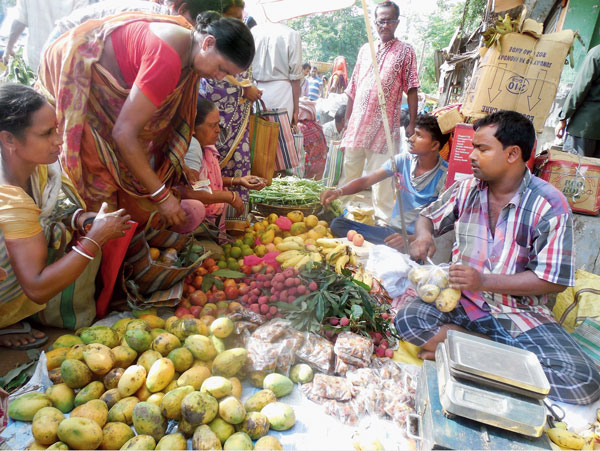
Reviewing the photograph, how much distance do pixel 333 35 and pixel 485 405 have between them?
2154 cm

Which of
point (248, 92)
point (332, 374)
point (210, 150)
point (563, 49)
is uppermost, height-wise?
point (563, 49)

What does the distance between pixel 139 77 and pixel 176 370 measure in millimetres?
1551

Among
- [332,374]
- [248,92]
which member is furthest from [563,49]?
[332,374]

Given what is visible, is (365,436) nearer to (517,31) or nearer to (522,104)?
(522,104)

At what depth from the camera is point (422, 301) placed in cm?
259

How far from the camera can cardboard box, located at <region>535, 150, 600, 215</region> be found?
3279 mm

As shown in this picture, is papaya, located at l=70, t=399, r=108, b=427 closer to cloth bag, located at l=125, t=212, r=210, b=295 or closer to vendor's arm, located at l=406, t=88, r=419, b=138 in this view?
cloth bag, located at l=125, t=212, r=210, b=295

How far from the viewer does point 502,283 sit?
7.29 ft

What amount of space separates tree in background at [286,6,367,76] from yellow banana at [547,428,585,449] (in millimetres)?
21334

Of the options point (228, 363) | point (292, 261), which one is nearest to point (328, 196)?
point (292, 261)

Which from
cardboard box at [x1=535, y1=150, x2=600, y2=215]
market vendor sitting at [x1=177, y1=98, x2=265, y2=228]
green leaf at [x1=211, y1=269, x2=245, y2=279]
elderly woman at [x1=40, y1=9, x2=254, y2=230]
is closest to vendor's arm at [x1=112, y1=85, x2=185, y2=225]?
elderly woman at [x1=40, y1=9, x2=254, y2=230]

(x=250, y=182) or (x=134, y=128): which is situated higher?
(x=134, y=128)

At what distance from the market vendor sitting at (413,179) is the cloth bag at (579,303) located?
1.23 meters

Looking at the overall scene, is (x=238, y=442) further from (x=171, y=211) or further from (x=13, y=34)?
(x=13, y=34)
